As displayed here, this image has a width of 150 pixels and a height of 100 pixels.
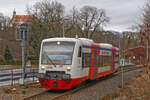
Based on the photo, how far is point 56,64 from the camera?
12.1 metres

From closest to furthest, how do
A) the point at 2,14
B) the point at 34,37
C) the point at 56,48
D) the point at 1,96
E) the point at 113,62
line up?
A: the point at 1,96 < the point at 56,48 < the point at 113,62 < the point at 34,37 < the point at 2,14

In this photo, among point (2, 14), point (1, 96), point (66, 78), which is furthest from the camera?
point (2, 14)

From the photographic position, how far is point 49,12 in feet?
127

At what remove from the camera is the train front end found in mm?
11773

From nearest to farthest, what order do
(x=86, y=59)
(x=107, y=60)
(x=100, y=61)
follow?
(x=86, y=59) < (x=100, y=61) < (x=107, y=60)

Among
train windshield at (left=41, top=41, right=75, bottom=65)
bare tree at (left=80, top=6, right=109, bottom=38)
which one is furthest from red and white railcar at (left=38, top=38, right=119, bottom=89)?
bare tree at (left=80, top=6, right=109, bottom=38)

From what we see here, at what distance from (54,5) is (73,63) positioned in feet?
98.8

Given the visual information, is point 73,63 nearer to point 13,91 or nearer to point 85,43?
point 85,43

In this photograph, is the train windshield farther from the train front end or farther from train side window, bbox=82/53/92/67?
train side window, bbox=82/53/92/67

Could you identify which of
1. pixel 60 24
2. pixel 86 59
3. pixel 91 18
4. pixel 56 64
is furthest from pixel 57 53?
pixel 91 18

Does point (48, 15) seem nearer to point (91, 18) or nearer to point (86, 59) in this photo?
point (91, 18)

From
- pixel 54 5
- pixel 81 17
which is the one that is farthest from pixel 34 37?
pixel 81 17

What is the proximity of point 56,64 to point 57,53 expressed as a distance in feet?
1.95

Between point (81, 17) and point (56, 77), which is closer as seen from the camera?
point (56, 77)
